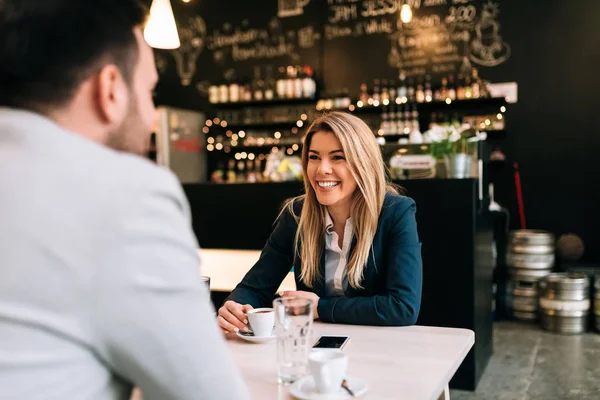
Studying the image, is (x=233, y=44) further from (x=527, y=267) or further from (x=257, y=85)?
(x=527, y=267)

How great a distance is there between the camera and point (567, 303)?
4523 millimetres

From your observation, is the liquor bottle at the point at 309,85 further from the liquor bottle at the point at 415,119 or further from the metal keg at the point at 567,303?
the metal keg at the point at 567,303

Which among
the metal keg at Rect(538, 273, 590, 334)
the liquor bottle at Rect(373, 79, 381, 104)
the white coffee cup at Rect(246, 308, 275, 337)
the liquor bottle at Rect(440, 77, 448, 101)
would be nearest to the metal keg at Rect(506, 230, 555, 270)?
the metal keg at Rect(538, 273, 590, 334)

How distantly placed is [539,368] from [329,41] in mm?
4299

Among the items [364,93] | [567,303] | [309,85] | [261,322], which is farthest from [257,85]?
[261,322]

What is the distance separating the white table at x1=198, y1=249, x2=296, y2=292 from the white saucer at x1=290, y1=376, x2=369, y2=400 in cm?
302

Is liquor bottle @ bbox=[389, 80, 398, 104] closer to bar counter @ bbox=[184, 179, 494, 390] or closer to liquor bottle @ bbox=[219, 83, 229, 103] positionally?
liquor bottle @ bbox=[219, 83, 229, 103]

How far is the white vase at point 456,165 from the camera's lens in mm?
3441

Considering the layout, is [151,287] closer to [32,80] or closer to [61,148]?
[61,148]

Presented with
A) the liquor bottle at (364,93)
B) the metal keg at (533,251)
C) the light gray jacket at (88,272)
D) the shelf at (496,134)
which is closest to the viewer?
the light gray jacket at (88,272)

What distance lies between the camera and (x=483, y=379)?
3520 mm

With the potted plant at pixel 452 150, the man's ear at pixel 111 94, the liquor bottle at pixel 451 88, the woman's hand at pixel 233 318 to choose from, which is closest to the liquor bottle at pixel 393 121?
the liquor bottle at pixel 451 88

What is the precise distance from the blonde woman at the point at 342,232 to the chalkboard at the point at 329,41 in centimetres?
428

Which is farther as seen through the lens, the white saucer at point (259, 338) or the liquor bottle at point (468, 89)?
the liquor bottle at point (468, 89)
